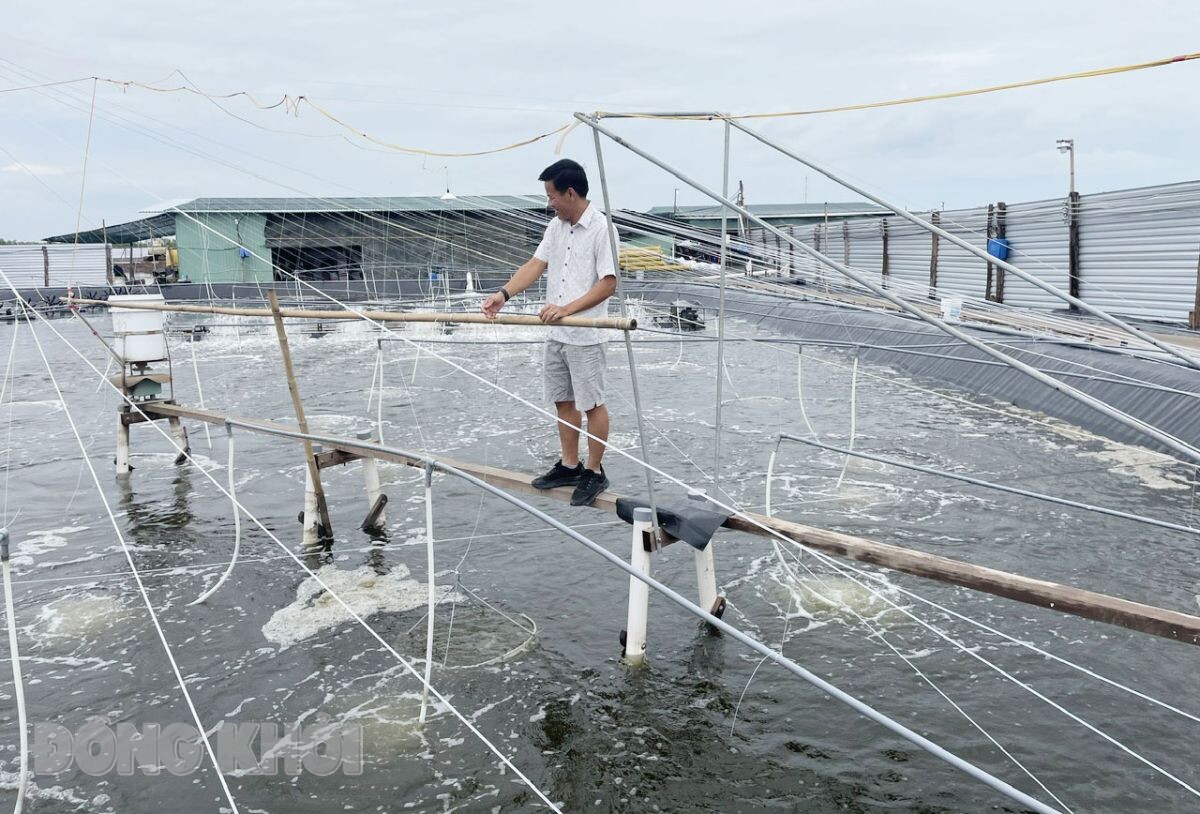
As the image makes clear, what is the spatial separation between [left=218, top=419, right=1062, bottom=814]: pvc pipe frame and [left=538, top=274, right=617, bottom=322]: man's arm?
1095 millimetres

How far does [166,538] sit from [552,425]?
6.41 m

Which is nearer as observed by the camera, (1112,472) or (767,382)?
(1112,472)

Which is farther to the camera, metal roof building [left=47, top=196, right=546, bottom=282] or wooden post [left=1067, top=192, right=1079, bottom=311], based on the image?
metal roof building [left=47, top=196, right=546, bottom=282]

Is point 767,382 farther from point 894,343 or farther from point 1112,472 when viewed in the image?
point 1112,472

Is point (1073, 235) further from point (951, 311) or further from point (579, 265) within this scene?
point (579, 265)

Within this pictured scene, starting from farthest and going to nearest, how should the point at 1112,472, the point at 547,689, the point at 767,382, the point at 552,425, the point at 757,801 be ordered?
the point at 767,382, the point at 552,425, the point at 1112,472, the point at 547,689, the point at 757,801

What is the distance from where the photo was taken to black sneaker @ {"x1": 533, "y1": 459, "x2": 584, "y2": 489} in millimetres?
5945

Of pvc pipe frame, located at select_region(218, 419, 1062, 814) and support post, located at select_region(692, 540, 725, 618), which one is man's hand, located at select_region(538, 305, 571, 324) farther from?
support post, located at select_region(692, 540, 725, 618)

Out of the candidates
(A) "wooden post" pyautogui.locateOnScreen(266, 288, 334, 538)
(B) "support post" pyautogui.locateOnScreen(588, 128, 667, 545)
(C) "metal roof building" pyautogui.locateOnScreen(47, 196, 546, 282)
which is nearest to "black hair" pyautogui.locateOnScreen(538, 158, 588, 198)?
(B) "support post" pyautogui.locateOnScreen(588, 128, 667, 545)

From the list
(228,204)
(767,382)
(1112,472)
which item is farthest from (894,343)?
(228,204)

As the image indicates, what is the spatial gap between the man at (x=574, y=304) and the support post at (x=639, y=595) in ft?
1.54

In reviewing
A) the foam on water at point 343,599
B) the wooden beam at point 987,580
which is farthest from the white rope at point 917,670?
the foam on water at point 343,599

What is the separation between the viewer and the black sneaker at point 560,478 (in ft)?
19.5

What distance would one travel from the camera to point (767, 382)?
58.1 feet
